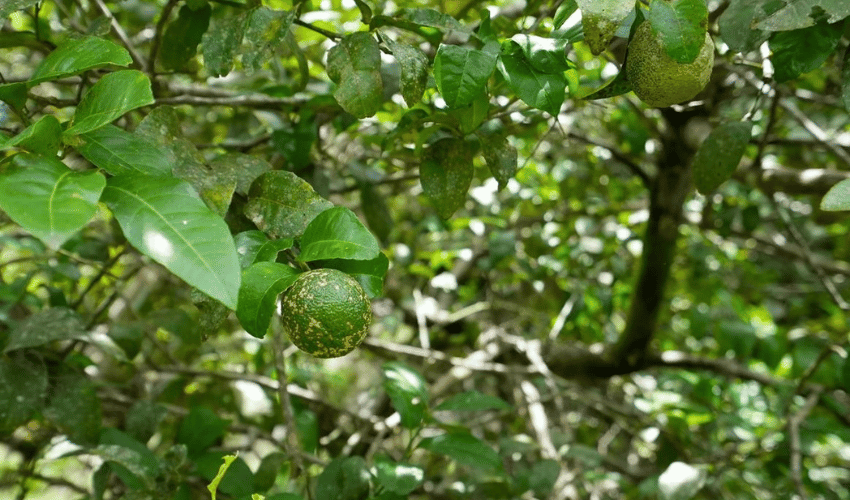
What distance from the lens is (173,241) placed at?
0.66 meters

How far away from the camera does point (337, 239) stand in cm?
83

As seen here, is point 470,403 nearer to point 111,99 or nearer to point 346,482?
point 346,482

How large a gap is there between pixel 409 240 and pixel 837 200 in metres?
2.06

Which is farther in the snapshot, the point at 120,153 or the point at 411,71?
the point at 411,71

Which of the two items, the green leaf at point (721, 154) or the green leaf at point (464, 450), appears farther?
the green leaf at point (464, 450)

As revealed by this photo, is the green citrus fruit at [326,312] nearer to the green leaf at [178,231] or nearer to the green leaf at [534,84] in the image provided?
the green leaf at [178,231]

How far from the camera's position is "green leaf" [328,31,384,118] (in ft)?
3.37

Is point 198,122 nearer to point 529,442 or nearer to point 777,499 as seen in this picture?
point 529,442

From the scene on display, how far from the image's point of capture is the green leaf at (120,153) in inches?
31.0

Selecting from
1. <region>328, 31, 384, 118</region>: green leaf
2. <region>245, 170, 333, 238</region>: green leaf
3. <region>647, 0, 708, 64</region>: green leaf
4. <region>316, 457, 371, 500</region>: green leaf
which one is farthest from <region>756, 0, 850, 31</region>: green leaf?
<region>316, 457, 371, 500</region>: green leaf

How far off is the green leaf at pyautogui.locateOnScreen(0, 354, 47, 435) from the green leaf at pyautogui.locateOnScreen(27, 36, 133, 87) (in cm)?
77

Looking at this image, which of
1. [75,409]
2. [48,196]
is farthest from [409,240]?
[48,196]

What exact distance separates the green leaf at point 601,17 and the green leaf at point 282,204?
41 centimetres

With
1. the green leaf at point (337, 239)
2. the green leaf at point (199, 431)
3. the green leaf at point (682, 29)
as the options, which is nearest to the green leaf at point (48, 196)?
the green leaf at point (337, 239)
